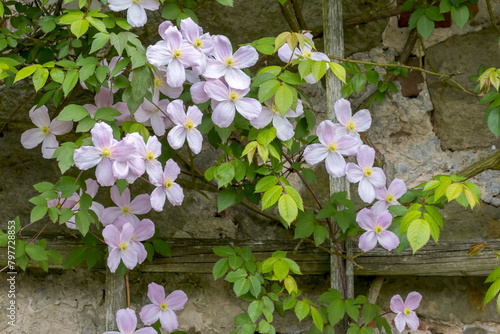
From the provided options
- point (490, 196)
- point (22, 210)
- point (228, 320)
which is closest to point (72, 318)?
point (22, 210)

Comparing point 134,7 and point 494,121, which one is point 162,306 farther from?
point 494,121

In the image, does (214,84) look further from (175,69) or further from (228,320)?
(228,320)

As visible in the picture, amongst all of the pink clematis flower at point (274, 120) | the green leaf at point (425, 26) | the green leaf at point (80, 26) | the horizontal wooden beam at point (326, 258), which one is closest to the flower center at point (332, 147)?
the pink clematis flower at point (274, 120)

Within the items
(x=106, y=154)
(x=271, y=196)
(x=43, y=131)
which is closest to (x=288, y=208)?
(x=271, y=196)

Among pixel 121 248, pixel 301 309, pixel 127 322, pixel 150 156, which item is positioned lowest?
pixel 127 322

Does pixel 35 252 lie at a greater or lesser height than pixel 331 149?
lesser

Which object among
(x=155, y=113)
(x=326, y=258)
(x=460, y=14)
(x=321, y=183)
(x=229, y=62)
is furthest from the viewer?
(x=321, y=183)

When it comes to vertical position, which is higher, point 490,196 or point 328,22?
point 328,22
